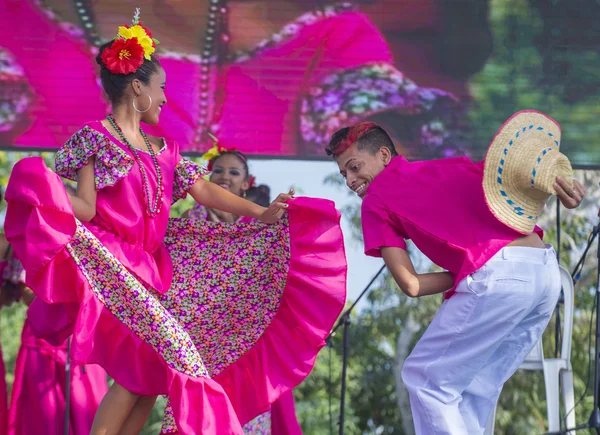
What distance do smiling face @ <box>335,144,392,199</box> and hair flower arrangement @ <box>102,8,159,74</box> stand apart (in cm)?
83

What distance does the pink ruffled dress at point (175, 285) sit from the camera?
3031mm

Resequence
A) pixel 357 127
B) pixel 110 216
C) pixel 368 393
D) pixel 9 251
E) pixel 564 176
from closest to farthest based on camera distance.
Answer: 1. pixel 564 176
2. pixel 110 216
3. pixel 357 127
4. pixel 9 251
5. pixel 368 393

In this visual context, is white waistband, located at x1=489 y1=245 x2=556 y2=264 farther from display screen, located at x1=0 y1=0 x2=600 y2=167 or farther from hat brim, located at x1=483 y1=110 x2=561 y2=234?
display screen, located at x1=0 y1=0 x2=600 y2=167

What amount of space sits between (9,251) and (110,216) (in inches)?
49.8

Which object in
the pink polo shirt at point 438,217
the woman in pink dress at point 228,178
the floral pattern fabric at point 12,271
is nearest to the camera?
the pink polo shirt at point 438,217

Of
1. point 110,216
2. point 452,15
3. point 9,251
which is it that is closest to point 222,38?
point 452,15

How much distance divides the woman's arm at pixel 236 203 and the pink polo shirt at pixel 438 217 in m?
0.37

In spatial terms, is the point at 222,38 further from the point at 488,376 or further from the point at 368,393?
the point at 368,393

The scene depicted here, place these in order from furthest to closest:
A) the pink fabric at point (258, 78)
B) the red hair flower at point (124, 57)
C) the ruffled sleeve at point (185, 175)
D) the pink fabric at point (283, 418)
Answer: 1. the pink fabric at point (258, 78)
2. the pink fabric at point (283, 418)
3. the ruffled sleeve at point (185, 175)
4. the red hair flower at point (124, 57)

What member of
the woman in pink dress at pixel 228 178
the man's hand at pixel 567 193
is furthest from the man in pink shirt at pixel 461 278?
the woman in pink dress at pixel 228 178

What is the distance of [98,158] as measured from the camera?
330 cm

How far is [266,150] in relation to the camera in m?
5.09

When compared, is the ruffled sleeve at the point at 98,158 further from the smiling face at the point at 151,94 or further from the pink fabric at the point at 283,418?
the pink fabric at the point at 283,418

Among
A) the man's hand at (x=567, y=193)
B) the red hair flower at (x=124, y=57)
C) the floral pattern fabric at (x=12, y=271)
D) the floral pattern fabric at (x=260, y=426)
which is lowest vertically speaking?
the floral pattern fabric at (x=260, y=426)
